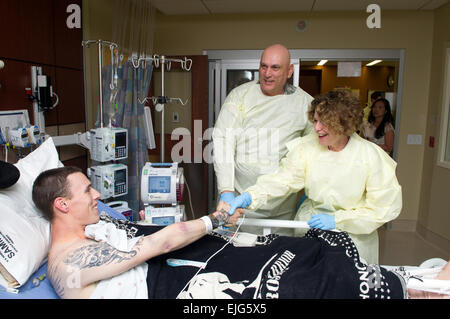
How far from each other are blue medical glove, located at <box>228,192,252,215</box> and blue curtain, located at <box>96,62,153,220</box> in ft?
4.67

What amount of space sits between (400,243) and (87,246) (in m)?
3.42

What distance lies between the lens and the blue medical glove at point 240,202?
180 centimetres

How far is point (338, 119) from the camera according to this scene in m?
1.69

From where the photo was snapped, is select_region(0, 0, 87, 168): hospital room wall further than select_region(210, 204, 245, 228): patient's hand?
Yes

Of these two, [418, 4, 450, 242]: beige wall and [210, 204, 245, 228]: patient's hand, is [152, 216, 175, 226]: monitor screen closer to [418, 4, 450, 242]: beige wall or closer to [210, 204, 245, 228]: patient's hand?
[210, 204, 245, 228]: patient's hand

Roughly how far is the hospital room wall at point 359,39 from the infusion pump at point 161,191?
224 cm

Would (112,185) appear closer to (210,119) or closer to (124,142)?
(124,142)

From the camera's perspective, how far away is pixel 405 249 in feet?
11.8

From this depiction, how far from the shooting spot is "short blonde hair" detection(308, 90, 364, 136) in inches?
66.7

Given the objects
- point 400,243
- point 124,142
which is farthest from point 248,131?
point 400,243

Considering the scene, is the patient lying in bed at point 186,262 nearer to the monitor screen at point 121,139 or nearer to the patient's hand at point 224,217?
the patient's hand at point 224,217

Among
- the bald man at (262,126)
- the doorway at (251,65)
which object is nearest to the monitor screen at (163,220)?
the bald man at (262,126)

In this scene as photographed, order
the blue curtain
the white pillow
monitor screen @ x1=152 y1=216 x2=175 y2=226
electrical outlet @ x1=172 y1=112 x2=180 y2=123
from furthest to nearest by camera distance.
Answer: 1. electrical outlet @ x1=172 y1=112 x2=180 y2=123
2. the blue curtain
3. monitor screen @ x1=152 y1=216 x2=175 y2=226
4. the white pillow

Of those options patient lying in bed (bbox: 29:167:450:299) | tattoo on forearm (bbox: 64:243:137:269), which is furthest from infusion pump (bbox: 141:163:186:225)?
tattoo on forearm (bbox: 64:243:137:269)
